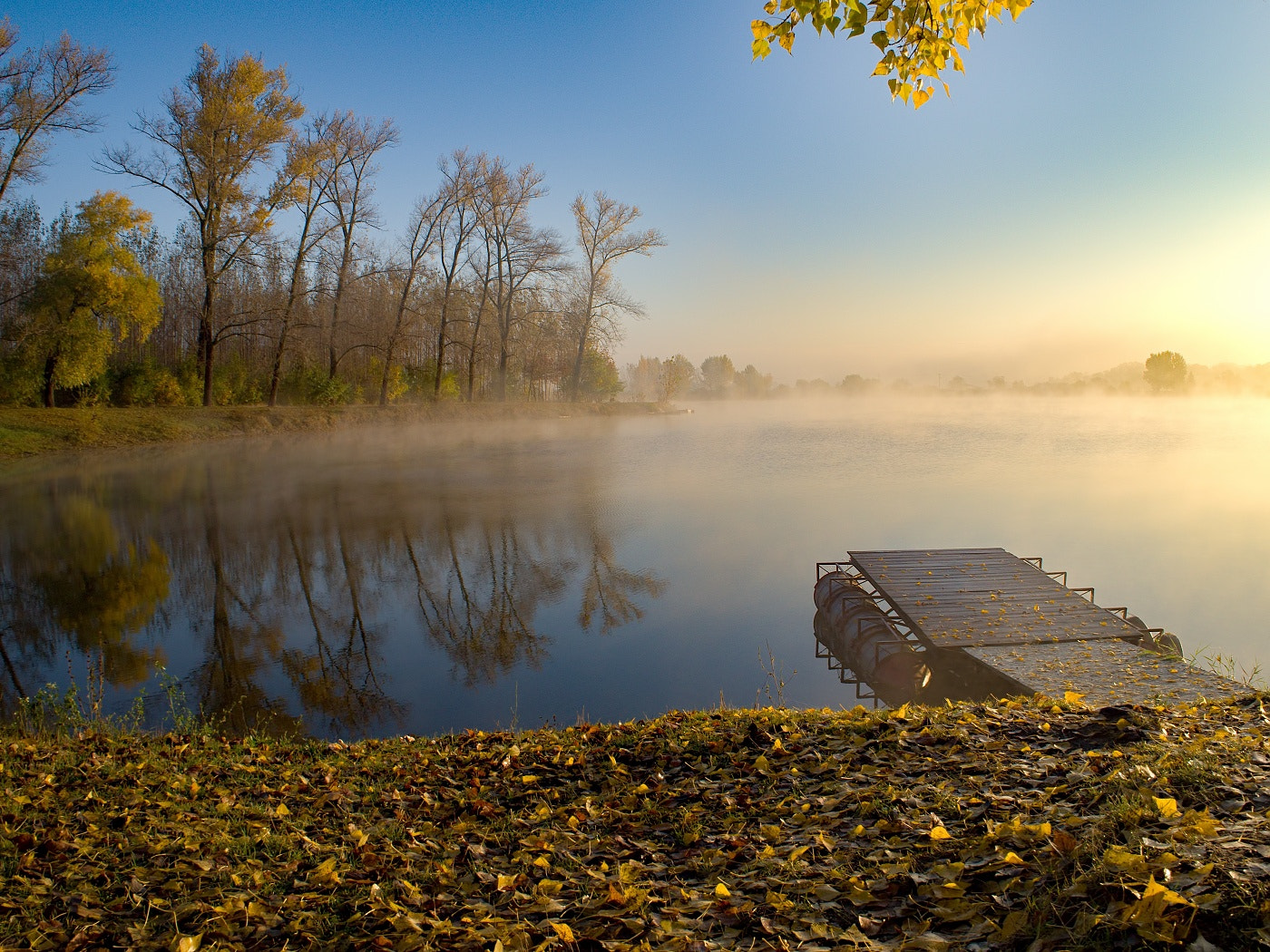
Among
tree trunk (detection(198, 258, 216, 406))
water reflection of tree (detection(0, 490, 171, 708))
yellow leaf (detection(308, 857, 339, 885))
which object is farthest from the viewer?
tree trunk (detection(198, 258, 216, 406))

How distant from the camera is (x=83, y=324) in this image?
25266 mm

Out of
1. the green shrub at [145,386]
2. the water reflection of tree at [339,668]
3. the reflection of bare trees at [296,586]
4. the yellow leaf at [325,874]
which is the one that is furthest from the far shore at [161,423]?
the yellow leaf at [325,874]

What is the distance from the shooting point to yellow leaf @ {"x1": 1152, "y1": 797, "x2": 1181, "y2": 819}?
9.05ft

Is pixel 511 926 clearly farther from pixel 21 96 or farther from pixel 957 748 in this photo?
pixel 21 96

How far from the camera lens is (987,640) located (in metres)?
9.34

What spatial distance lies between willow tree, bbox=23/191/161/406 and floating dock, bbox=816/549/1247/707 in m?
27.3

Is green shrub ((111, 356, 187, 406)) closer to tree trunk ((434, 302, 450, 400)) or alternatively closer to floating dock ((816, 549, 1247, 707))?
tree trunk ((434, 302, 450, 400))

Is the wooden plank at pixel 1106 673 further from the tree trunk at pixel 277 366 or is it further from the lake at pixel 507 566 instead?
the tree trunk at pixel 277 366

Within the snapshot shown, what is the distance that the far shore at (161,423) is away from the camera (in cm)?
2355

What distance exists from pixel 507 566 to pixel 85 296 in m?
22.0

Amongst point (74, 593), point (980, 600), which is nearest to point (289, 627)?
point (74, 593)

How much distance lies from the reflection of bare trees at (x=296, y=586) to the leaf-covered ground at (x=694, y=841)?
3469 millimetres

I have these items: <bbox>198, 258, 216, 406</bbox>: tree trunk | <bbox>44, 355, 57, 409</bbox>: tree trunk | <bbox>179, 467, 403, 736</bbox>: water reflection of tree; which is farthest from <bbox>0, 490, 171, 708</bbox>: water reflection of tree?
<bbox>198, 258, 216, 406</bbox>: tree trunk

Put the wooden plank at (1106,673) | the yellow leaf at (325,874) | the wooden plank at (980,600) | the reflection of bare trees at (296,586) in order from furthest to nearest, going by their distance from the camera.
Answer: the wooden plank at (980,600) → the reflection of bare trees at (296,586) → the wooden plank at (1106,673) → the yellow leaf at (325,874)
